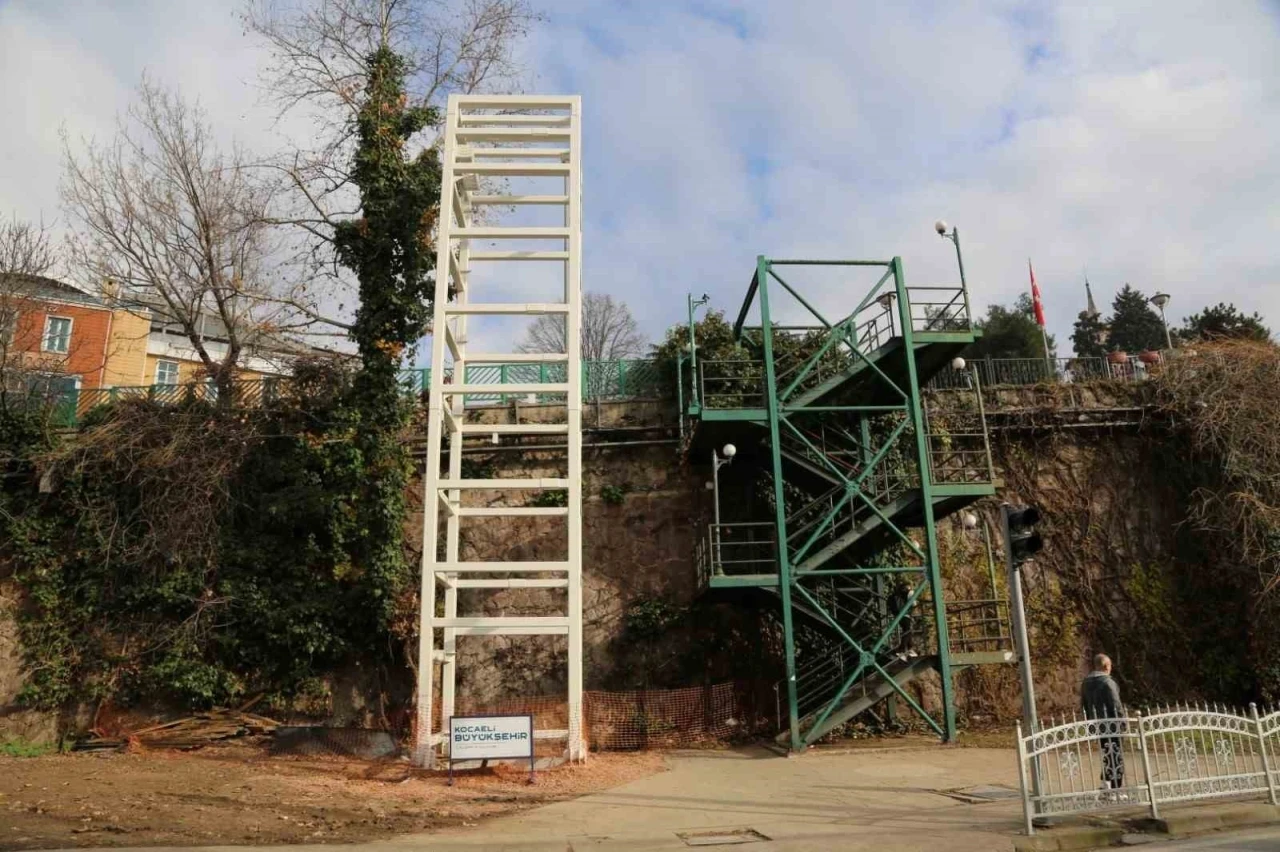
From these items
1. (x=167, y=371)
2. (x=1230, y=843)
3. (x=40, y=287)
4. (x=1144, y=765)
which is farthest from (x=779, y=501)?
(x=167, y=371)

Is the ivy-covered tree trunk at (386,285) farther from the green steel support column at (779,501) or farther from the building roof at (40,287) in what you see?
the building roof at (40,287)

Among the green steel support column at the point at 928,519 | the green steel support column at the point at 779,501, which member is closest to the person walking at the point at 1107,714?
the green steel support column at the point at 928,519

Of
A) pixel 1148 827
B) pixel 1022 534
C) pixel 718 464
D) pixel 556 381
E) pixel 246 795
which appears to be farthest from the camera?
pixel 556 381

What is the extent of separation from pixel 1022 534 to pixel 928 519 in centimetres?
534

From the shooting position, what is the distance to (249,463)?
54.4ft

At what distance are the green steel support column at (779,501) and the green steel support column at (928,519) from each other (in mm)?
2225

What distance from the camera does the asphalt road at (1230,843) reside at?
6672mm

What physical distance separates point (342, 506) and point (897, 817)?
35.3ft

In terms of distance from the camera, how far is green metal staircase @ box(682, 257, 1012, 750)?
531 inches

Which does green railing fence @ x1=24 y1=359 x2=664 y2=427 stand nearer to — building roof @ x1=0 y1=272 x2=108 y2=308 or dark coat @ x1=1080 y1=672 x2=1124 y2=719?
building roof @ x1=0 y1=272 x2=108 y2=308

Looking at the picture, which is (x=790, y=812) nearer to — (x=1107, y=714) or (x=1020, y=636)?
(x=1020, y=636)

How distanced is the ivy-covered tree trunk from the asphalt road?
39.6ft

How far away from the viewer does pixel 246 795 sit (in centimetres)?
962

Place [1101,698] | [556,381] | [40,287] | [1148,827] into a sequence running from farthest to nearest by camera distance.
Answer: [40,287] → [556,381] → [1101,698] → [1148,827]
